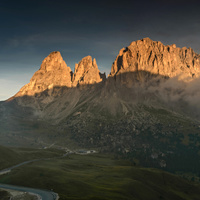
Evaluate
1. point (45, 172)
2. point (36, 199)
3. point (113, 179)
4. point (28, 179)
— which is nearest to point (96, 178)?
point (113, 179)

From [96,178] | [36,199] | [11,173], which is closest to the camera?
[36,199]

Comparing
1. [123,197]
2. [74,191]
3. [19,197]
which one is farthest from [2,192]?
[123,197]

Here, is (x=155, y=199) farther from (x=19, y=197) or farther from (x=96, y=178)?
(x=19, y=197)

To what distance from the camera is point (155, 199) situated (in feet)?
579

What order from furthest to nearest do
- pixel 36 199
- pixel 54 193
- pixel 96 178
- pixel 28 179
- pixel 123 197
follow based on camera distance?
pixel 96 178 < pixel 28 179 < pixel 123 197 < pixel 54 193 < pixel 36 199

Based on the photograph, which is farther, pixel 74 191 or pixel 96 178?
pixel 96 178

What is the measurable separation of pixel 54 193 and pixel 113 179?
7278 cm

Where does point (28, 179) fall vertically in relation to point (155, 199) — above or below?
above

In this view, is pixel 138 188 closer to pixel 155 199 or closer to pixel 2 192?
pixel 155 199

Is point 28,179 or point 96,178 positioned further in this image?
point 96,178

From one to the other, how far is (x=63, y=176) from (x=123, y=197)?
5561 centimetres

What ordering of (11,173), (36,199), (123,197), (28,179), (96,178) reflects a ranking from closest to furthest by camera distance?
(36,199) → (123,197) → (28,179) → (11,173) → (96,178)

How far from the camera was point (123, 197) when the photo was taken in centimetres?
14438

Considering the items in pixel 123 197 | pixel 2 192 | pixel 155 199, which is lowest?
pixel 155 199
